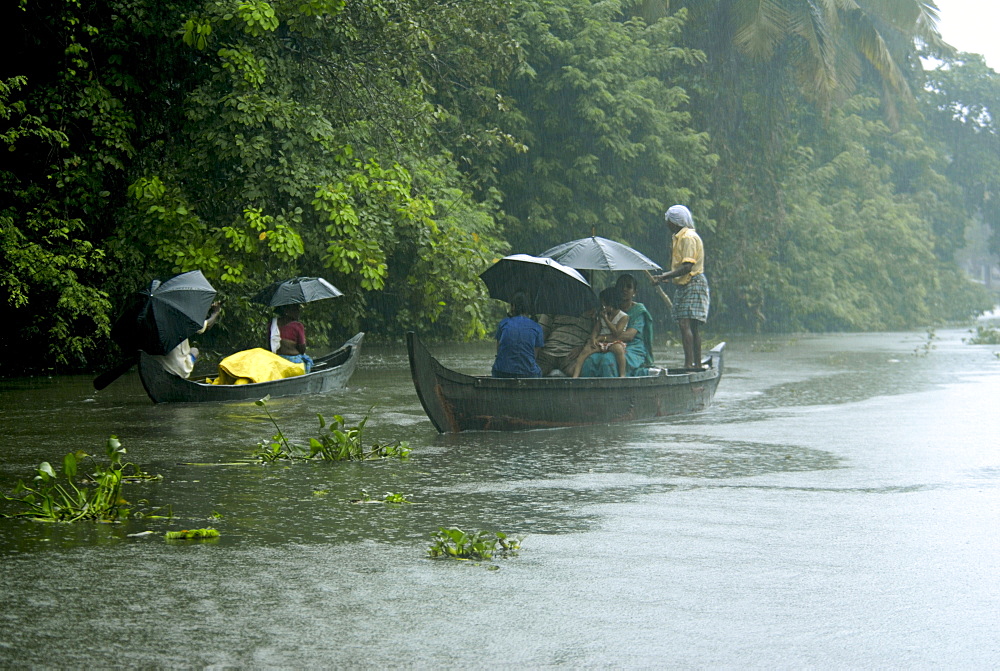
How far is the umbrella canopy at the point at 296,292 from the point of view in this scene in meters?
16.9

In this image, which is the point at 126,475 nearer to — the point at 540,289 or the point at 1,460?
the point at 1,460

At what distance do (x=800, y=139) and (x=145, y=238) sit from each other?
30.0 meters

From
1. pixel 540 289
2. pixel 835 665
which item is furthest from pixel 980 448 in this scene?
pixel 835 665

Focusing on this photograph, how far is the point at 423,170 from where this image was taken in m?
24.0

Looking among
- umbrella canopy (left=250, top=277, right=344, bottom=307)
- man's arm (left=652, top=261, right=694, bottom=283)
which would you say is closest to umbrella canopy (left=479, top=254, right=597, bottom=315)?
man's arm (left=652, top=261, right=694, bottom=283)

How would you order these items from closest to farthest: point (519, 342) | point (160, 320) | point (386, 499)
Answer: point (386, 499)
point (519, 342)
point (160, 320)

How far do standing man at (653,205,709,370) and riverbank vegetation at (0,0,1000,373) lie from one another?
19.2 ft

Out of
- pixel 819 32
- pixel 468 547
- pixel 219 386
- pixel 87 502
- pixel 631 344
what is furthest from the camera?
pixel 819 32

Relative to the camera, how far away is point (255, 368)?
52.1ft

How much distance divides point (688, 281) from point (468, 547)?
972cm

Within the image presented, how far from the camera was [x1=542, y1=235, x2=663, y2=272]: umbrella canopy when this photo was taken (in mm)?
13766

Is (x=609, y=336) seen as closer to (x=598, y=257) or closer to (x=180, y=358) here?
(x=598, y=257)

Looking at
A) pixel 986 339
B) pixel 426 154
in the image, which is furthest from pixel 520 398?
pixel 986 339

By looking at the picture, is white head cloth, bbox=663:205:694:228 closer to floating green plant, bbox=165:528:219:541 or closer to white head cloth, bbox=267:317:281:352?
white head cloth, bbox=267:317:281:352
